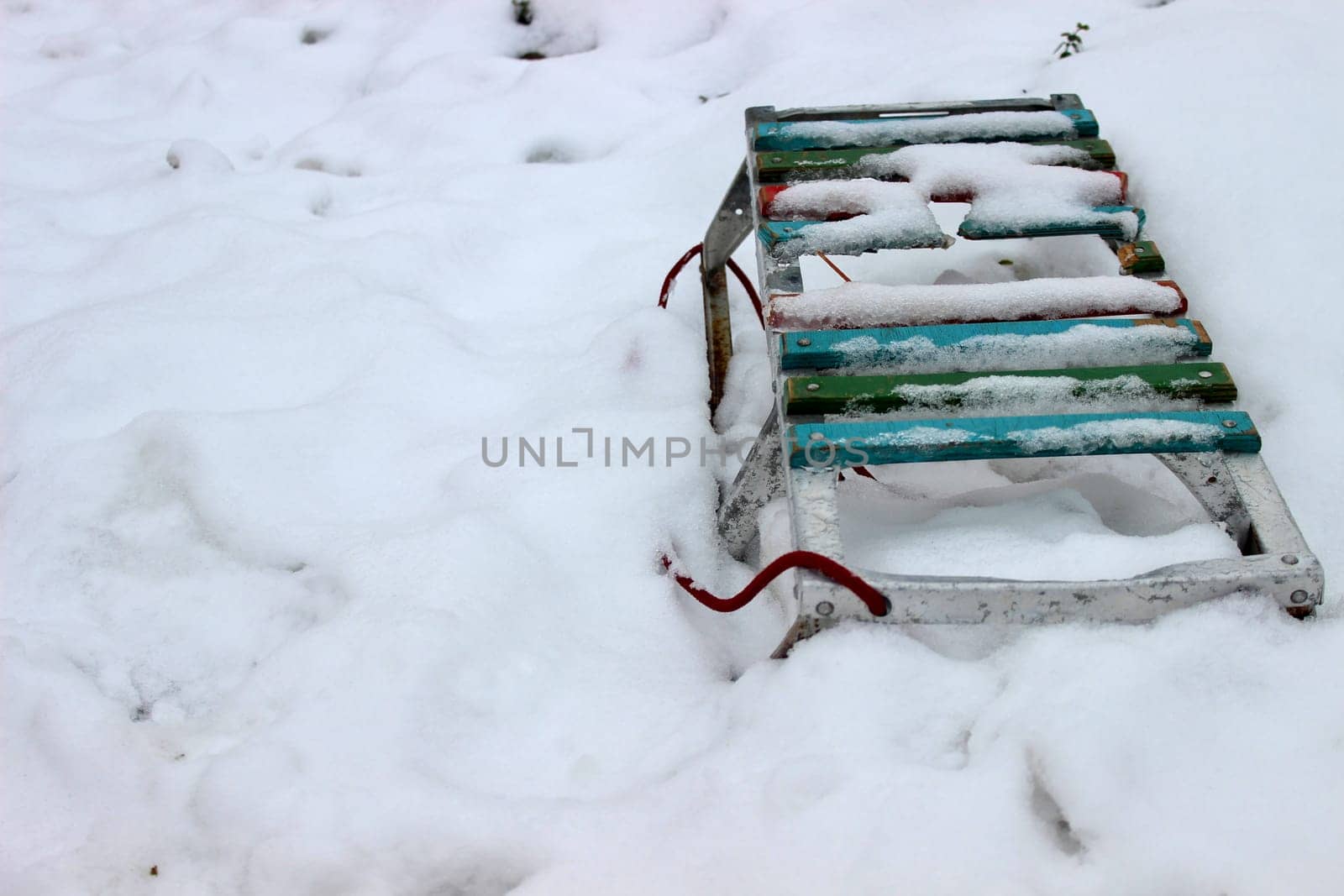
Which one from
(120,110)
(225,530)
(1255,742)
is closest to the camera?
(1255,742)

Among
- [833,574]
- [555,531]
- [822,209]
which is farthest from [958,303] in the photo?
[555,531]

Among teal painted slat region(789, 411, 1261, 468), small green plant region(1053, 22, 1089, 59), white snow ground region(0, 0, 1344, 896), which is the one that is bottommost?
white snow ground region(0, 0, 1344, 896)

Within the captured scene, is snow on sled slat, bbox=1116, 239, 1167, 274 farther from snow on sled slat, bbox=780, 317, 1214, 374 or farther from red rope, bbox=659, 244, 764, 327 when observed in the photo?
red rope, bbox=659, 244, 764, 327

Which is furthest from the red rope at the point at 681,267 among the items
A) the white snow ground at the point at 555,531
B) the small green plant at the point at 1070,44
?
the small green plant at the point at 1070,44

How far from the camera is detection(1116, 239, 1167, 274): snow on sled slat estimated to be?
1838 millimetres

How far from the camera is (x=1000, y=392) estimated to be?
1.60m

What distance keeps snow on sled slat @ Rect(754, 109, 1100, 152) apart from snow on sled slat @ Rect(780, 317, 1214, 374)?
0.56m

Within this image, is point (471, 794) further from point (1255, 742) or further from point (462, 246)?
point (462, 246)

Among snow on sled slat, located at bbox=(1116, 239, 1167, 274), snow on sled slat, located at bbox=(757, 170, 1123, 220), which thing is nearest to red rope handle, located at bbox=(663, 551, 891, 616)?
snow on sled slat, located at bbox=(757, 170, 1123, 220)

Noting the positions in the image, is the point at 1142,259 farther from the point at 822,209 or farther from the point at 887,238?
the point at 822,209

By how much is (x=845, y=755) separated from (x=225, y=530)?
1134mm

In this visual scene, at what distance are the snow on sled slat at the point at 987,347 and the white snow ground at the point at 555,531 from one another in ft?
0.79

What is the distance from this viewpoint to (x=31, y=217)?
8.66ft

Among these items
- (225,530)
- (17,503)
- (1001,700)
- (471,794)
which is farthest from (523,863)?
(17,503)
